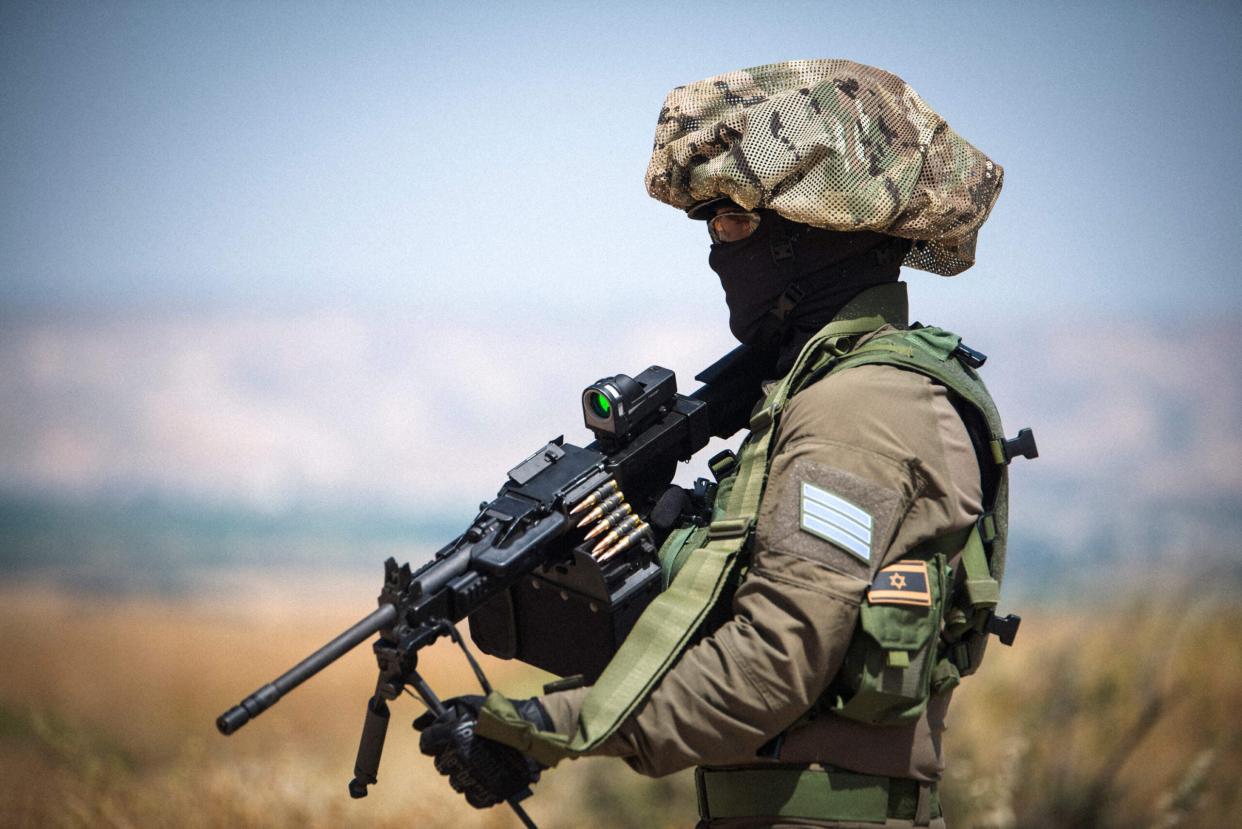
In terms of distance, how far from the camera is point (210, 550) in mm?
5492

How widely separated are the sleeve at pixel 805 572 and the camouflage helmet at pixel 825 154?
475 millimetres

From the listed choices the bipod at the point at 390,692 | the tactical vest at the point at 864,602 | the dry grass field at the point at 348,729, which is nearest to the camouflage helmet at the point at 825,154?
the tactical vest at the point at 864,602

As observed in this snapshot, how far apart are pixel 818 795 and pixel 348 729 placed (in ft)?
11.2

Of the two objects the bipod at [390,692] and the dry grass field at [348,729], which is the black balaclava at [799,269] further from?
the dry grass field at [348,729]

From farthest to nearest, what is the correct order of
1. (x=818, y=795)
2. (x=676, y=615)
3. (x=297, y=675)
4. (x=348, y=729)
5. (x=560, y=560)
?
(x=348, y=729) → (x=560, y=560) → (x=818, y=795) → (x=676, y=615) → (x=297, y=675)

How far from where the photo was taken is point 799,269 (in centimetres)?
280

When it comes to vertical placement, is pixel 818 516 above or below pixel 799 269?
below

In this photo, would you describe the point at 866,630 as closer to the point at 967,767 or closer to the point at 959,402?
the point at 959,402

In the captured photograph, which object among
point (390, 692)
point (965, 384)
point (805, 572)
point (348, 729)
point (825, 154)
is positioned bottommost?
point (348, 729)

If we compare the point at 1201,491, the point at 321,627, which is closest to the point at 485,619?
the point at 321,627

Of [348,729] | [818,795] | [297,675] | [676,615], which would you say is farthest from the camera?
[348,729]

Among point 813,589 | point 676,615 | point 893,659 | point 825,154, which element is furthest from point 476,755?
point 825,154

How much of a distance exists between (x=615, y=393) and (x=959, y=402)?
0.83m

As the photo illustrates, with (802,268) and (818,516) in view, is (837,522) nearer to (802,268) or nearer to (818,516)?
(818,516)
